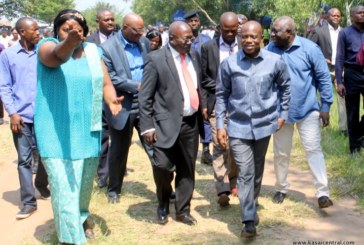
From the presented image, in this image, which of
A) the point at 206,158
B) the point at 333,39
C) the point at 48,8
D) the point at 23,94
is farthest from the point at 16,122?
the point at 48,8

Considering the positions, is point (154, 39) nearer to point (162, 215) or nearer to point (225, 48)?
point (225, 48)

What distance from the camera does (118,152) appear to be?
5.64 meters

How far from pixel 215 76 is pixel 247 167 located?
1722 millimetres

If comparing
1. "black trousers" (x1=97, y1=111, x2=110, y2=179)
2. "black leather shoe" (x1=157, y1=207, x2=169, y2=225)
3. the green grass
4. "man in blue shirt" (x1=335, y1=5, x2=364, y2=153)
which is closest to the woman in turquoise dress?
the green grass

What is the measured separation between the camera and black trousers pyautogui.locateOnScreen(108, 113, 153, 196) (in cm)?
559

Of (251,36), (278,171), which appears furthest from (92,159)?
(278,171)

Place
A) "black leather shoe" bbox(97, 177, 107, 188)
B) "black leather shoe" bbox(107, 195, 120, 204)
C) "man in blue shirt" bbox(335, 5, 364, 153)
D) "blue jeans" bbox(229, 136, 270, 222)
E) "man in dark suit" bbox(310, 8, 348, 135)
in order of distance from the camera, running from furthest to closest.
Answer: "man in dark suit" bbox(310, 8, 348, 135) < "man in blue shirt" bbox(335, 5, 364, 153) < "black leather shoe" bbox(97, 177, 107, 188) < "black leather shoe" bbox(107, 195, 120, 204) < "blue jeans" bbox(229, 136, 270, 222)

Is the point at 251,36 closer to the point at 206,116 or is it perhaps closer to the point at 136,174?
the point at 206,116

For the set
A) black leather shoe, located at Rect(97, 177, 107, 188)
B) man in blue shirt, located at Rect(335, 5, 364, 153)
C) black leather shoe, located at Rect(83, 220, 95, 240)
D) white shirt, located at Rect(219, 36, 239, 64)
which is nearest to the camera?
black leather shoe, located at Rect(83, 220, 95, 240)

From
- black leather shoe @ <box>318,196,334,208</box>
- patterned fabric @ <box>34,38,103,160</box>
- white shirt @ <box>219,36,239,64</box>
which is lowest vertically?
black leather shoe @ <box>318,196,334,208</box>

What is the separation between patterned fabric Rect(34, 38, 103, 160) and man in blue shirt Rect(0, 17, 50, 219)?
143 centimetres

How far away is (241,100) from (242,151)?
1.51 ft

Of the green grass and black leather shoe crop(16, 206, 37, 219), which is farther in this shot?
black leather shoe crop(16, 206, 37, 219)

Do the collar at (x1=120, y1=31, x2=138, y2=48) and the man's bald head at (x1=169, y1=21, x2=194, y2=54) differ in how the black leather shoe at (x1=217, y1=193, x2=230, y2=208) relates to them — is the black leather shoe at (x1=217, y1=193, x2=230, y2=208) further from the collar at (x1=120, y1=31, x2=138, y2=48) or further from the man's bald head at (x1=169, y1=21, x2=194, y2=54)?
the collar at (x1=120, y1=31, x2=138, y2=48)
